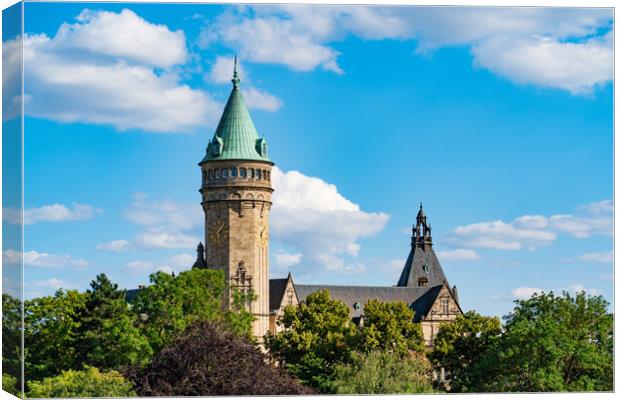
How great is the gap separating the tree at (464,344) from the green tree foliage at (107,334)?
1427 centimetres

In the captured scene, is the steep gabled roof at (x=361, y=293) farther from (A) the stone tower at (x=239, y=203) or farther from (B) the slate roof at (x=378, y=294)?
(A) the stone tower at (x=239, y=203)

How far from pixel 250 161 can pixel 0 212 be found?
4815 centimetres

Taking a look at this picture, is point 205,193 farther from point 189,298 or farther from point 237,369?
point 237,369

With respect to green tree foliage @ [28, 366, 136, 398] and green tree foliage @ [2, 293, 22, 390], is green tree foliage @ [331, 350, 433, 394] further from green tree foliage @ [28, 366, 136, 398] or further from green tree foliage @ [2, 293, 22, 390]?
green tree foliage @ [2, 293, 22, 390]

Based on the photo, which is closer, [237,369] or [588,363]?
[237,369]

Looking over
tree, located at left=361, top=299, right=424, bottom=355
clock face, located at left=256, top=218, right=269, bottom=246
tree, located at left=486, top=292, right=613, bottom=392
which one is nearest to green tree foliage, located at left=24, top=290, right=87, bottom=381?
tree, located at left=361, top=299, right=424, bottom=355

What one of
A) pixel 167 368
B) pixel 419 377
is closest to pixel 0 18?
pixel 167 368

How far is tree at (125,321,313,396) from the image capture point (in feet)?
153

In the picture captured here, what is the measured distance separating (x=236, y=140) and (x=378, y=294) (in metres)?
28.5

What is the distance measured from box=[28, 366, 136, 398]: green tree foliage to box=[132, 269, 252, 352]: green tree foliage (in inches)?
627

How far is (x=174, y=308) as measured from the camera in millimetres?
70938

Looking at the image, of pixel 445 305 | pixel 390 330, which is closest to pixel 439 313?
pixel 445 305

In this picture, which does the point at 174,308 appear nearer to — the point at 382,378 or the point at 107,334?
the point at 107,334

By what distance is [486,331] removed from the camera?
7275 centimetres
